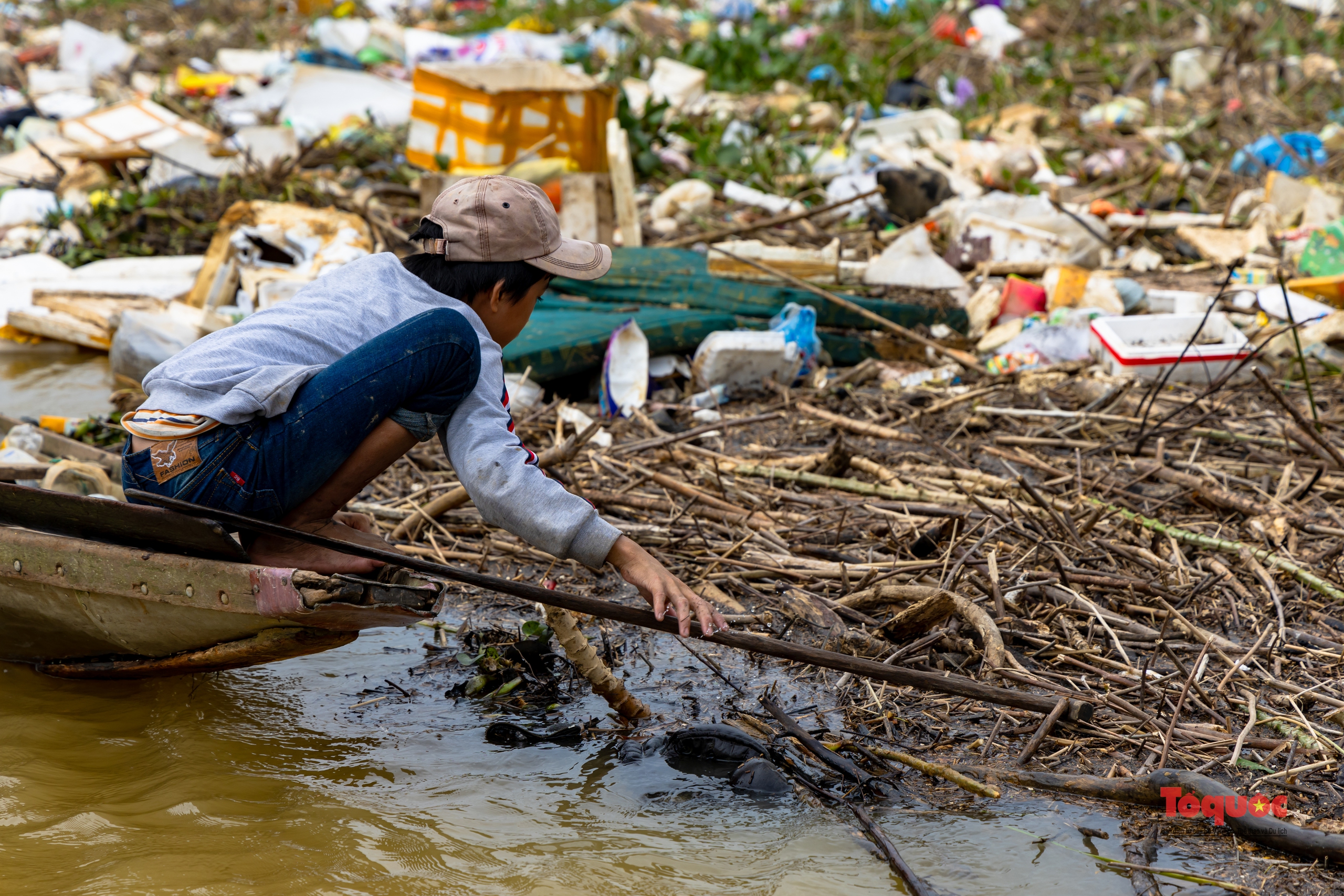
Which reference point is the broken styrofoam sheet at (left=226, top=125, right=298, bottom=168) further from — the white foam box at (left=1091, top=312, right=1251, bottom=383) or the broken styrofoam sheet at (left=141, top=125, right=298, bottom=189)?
the white foam box at (left=1091, top=312, right=1251, bottom=383)

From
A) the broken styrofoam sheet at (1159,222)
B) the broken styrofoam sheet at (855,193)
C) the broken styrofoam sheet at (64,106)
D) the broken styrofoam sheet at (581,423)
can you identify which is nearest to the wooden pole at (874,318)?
the broken styrofoam sheet at (581,423)

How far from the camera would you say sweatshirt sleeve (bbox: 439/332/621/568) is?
2.11 metres

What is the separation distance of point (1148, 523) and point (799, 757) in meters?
1.58

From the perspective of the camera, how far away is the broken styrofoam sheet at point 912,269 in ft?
19.4

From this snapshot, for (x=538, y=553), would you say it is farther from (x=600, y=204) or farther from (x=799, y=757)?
(x=600, y=204)

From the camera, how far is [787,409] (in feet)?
15.4

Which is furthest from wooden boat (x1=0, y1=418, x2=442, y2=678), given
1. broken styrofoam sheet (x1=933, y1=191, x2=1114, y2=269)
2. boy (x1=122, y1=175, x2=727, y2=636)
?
broken styrofoam sheet (x1=933, y1=191, x2=1114, y2=269)

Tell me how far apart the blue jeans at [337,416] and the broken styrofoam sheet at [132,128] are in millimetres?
6819

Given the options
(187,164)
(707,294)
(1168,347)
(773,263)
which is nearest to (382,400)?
(707,294)

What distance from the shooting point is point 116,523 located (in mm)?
2295

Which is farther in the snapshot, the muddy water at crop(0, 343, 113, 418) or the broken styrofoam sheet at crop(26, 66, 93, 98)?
the broken styrofoam sheet at crop(26, 66, 93, 98)

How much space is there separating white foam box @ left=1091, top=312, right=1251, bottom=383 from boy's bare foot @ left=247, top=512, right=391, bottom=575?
11.4 ft

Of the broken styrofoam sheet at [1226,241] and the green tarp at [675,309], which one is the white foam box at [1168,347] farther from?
the broken styrofoam sheet at [1226,241]

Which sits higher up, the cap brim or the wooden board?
the cap brim
